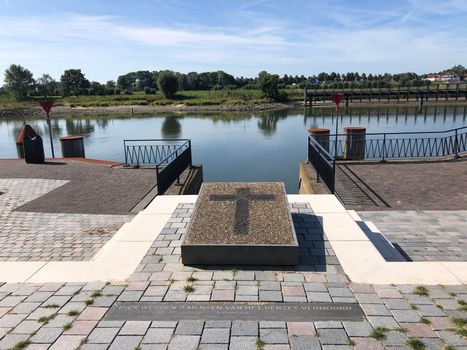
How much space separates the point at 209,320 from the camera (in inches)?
144

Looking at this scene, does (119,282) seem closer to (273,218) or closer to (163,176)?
(273,218)

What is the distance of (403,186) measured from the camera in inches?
390

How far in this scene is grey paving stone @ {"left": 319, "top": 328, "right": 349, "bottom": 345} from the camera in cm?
329

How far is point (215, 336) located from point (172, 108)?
7415cm

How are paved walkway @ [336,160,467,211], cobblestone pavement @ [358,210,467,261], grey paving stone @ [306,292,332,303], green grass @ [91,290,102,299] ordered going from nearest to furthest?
grey paving stone @ [306,292,332,303] → green grass @ [91,290,102,299] → cobblestone pavement @ [358,210,467,261] → paved walkway @ [336,160,467,211]

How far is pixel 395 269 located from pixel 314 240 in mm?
1211

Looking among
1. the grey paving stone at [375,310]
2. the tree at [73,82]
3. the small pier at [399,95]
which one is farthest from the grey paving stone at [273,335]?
the tree at [73,82]

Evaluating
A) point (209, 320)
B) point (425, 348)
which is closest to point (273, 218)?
point (209, 320)

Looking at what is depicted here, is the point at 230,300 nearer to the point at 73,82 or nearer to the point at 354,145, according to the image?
the point at 354,145

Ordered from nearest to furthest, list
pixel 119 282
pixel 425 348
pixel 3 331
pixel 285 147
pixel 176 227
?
pixel 425 348
pixel 3 331
pixel 119 282
pixel 176 227
pixel 285 147

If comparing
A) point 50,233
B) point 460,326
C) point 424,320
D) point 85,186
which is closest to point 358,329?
point 424,320

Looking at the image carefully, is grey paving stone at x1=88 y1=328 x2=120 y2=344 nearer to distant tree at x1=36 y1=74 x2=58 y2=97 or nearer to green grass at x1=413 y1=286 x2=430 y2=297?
green grass at x1=413 y1=286 x2=430 y2=297

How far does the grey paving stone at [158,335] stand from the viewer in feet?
11.1

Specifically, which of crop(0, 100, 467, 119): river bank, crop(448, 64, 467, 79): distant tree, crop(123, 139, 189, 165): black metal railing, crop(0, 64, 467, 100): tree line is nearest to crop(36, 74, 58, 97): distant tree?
crop(0, 64, 467, 100): tree line
